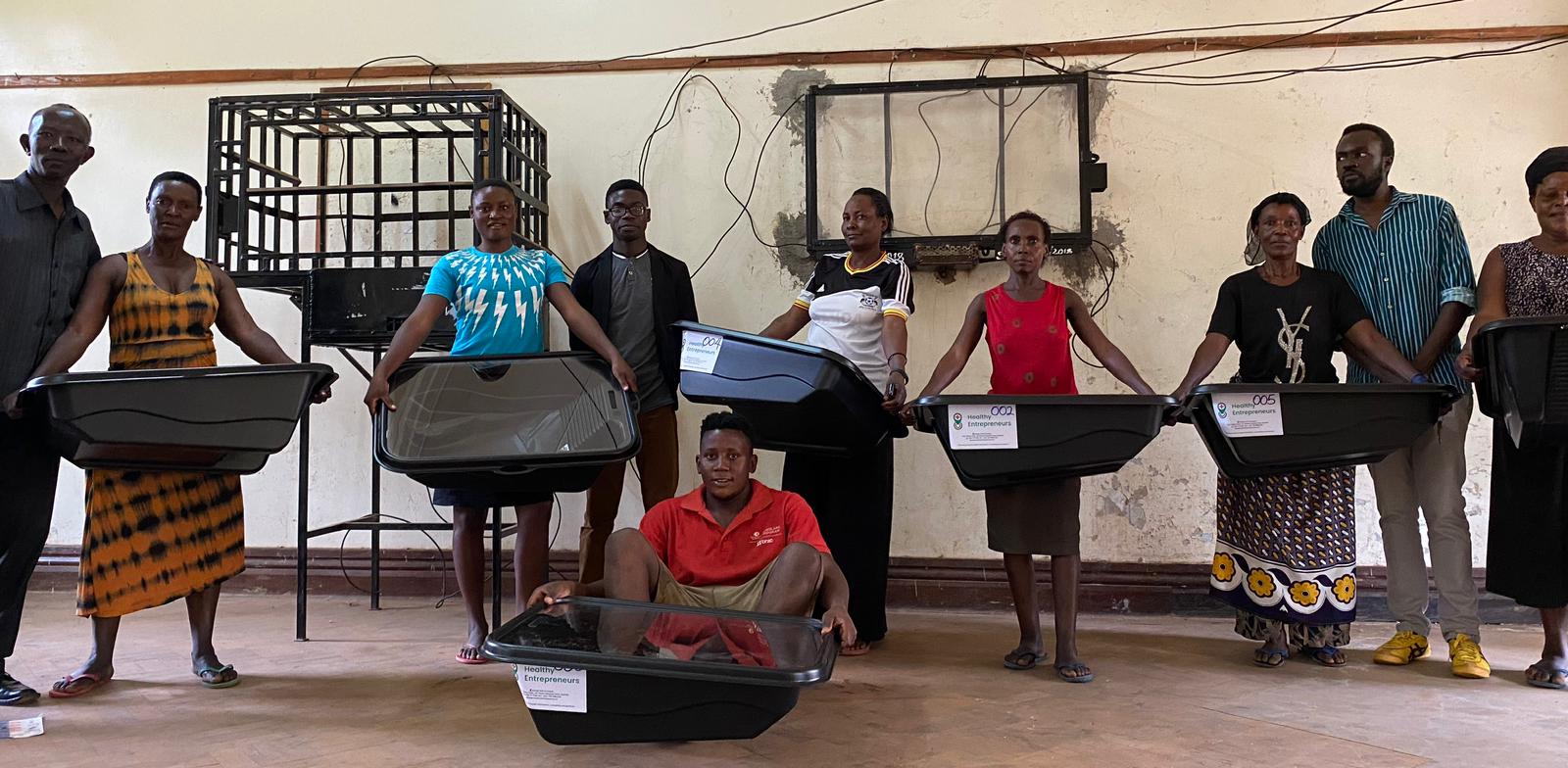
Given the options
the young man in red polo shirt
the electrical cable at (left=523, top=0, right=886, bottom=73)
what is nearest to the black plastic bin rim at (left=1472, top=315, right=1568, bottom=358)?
the young man in red polo shirt

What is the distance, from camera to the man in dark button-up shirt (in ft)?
9.57

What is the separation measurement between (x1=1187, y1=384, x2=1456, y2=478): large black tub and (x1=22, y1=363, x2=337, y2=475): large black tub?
2.61 metres

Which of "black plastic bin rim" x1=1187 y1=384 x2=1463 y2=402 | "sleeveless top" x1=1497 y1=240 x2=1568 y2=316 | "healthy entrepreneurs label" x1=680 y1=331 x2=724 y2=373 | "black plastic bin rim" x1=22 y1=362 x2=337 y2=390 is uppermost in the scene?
"sleeveless top" x1=1497 y1=240 x2=1568 y2=316

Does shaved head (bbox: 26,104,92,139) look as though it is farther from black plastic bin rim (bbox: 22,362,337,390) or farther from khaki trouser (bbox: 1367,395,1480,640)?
khaki trouser (bbox: 1367,395,1480,640)

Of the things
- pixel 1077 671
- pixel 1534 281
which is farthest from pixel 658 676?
pixel 1534 281

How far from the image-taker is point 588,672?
2.10 metres

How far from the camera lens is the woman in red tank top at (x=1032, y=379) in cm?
326

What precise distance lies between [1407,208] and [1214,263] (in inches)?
41.4

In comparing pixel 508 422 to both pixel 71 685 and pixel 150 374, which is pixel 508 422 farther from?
pixel 71 685

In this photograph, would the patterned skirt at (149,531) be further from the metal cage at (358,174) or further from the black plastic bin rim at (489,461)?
the metal cage at (358,174)

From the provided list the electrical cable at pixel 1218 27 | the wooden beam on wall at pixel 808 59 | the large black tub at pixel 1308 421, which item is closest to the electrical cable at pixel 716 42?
the wooden beam on wall at pixel 808 59

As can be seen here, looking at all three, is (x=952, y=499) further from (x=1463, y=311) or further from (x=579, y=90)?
(x=579, y=90)

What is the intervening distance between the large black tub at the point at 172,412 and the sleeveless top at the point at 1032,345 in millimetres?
2094

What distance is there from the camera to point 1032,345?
337 centimetres
